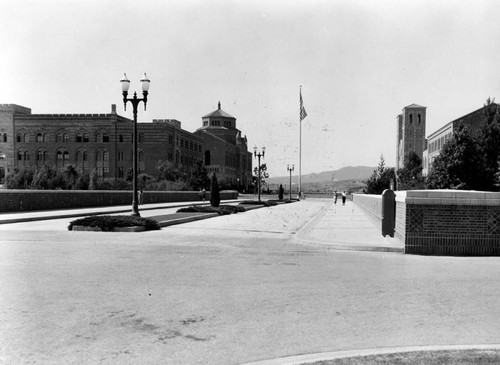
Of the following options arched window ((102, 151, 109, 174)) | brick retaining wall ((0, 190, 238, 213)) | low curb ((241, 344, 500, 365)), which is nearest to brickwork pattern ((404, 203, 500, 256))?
low curb ((241, 344, 500, 365))

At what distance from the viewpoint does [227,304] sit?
6477mm

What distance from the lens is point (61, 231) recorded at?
16.8 m

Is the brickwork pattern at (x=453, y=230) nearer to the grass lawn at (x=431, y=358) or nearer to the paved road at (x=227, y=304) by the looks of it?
the paved road at (x=227, y=304)

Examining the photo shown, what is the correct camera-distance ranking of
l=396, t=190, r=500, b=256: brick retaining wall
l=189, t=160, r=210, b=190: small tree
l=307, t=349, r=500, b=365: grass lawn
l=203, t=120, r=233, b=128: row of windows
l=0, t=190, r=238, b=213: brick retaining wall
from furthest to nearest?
l=203, t=120, r=233, b=128: row of windows, l=189, t=160, r=210, b=190: small tree, l=0, t=190, r=238, b=213: brick retaining wall, l=396, t=190, r=500, b=256: brick retaining wall, l=307, t=349, r=500, b=365: grass lawn

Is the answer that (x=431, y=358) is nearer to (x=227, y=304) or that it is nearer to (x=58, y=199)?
(x=227, y=304)

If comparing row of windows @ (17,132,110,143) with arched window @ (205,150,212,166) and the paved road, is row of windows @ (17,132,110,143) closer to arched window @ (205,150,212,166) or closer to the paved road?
arched window @ (205,150,212,166)

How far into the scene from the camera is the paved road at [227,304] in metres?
4.83

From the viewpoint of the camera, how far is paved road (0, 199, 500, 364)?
4.83 meters

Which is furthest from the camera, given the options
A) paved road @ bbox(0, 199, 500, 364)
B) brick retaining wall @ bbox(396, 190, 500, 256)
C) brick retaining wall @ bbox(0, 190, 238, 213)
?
brick retaining wall @ bbox(0, 190, 238, 213)

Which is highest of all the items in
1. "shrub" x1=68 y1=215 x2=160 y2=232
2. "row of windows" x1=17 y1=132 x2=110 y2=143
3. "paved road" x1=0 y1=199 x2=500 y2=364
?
"row of windows" x1=17 y1=132 x2=110 y2=143

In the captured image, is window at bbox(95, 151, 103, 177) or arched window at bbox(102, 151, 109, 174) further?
window at bbox(95, 151, 103, 177)

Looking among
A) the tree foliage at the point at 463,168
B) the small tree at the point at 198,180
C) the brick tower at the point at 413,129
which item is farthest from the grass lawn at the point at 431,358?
the brick tower at the point at 413,129

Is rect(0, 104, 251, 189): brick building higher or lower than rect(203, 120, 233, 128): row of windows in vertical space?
lower

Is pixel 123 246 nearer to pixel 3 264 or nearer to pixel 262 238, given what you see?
pixel 3 264
